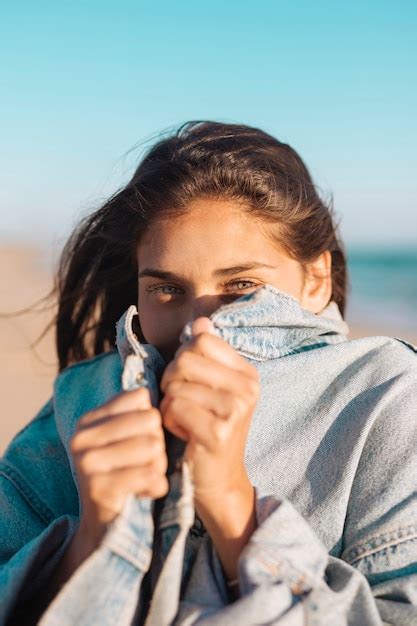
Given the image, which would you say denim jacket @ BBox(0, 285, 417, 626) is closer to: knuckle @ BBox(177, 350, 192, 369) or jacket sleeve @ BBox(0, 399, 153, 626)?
jacket sleeve @ BBox(0, 399, 153, 626)

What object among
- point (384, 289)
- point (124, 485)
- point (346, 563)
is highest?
point (124, 485)

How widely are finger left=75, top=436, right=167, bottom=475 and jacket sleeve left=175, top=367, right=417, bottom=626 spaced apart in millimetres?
243

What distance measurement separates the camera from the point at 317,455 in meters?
1.84

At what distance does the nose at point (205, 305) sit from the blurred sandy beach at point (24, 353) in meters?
1.90

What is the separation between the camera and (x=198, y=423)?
1.39 m

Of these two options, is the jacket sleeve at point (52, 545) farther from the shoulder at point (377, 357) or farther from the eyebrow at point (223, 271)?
the shoulder at point (377, 357)

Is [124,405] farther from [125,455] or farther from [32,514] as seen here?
[32,514]

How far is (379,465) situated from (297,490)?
20 centimetres

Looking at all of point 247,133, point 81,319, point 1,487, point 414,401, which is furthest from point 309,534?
point 81,319

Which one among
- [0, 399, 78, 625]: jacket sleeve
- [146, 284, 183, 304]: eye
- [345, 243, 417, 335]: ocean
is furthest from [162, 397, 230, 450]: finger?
[345, 243, 417, 335]: ocean

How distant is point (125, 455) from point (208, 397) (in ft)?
0.59

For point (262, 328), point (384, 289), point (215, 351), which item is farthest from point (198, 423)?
point (384, 289)

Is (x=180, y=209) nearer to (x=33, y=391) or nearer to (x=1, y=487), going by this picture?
(x=1, y=487)

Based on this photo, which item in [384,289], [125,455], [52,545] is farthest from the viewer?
[384,289]
